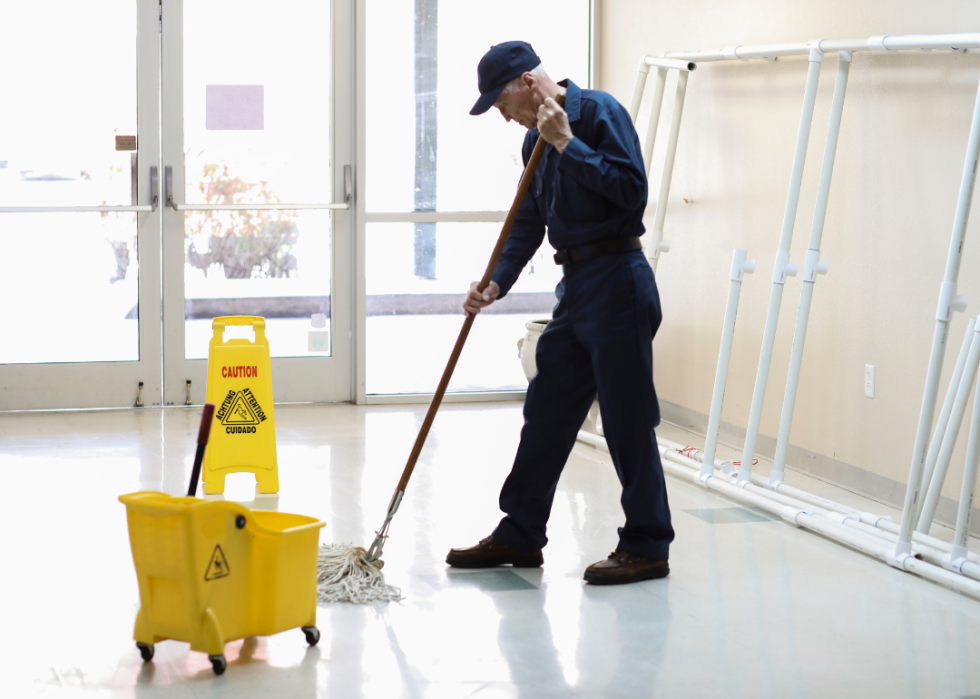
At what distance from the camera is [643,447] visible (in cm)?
282

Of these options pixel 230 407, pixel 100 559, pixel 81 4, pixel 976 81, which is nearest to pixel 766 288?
pixel 976 81

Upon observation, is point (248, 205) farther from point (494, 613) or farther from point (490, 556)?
point (494, 613)

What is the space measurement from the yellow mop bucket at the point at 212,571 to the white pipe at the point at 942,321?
1.68 meters

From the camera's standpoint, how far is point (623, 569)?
2855 mm

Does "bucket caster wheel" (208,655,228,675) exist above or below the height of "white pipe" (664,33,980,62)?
below

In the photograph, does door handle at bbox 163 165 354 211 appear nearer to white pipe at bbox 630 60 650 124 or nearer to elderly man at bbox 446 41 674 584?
white pipe at bbox 630 60 650 124

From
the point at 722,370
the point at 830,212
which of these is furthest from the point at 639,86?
the point at 722,370

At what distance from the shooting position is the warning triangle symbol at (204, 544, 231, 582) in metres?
2.17

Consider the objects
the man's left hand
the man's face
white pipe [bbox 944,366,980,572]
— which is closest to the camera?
the man's left hand

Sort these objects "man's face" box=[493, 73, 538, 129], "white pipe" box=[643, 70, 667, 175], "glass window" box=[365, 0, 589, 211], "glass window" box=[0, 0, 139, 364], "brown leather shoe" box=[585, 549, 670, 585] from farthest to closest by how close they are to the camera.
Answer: "glass window" box=[365, 0, 589, 211], "glass window" box=[0, 0, 139, 364], "white pipe" box=[643, 70, 667, 175], "brown leather shoe" box=[585, 549, 670, 585], "man's face" box=[493, 73, 538, 129]

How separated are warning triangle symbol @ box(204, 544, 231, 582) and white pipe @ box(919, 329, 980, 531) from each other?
1.99 meters

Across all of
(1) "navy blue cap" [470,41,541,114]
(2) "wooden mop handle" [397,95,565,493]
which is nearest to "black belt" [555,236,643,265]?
(2) "wooden mop handle" [397,95,565,493]

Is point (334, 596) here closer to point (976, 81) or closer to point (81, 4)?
point (976, 81)

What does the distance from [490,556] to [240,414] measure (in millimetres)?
1225
